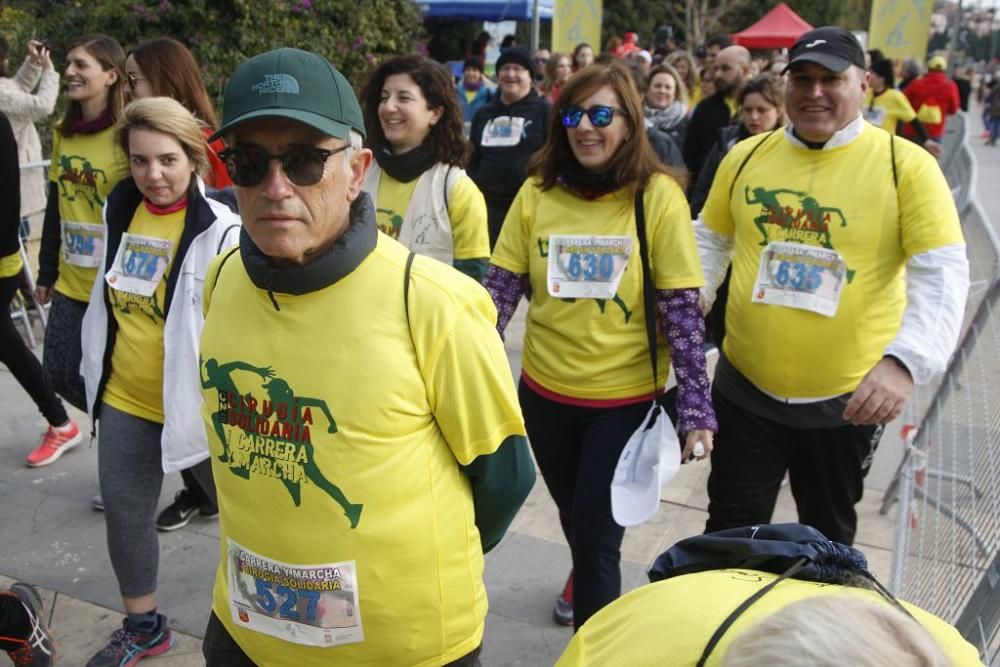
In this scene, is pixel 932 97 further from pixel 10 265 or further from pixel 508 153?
pixel 10 265

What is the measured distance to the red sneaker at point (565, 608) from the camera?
3457mm

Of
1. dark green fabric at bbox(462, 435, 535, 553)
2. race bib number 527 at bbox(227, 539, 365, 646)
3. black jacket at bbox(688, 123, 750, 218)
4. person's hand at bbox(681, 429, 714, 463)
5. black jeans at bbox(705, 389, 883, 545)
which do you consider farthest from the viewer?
black jacket at bbox(688, 123, 750, 218)

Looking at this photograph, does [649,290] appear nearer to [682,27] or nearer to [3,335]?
[3,335]

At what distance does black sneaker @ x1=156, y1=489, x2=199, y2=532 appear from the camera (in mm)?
4117

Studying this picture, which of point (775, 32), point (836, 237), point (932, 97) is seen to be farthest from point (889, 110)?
point (775, 32)

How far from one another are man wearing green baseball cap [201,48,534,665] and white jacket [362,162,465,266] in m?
1.79

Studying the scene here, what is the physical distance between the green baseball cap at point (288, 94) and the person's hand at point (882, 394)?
158 cm

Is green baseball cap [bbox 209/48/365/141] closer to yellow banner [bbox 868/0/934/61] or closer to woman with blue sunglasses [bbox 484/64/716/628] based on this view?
woman with blue sunglasses [bbox 484/64/716/628]

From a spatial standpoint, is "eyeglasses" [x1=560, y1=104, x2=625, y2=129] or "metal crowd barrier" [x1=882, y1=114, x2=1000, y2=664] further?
"eyeglasses" [x1=560, y1=104, x2=625, y2=129]

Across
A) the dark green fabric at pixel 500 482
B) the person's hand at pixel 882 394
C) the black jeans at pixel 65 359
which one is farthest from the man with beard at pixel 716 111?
the dark green fabric at pixel 500 482

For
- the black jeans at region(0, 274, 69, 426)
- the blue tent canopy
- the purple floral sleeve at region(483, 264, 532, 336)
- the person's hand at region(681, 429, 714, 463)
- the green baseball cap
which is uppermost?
the blue tent canopy

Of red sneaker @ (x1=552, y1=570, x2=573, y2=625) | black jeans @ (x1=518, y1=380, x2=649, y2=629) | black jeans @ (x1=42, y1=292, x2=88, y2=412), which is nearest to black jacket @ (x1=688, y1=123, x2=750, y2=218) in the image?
black jeans @ (x1=518, y1=380, x2=649, y2=629)

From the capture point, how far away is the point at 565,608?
3.47 meters

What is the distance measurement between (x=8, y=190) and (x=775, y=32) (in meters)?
21.0
